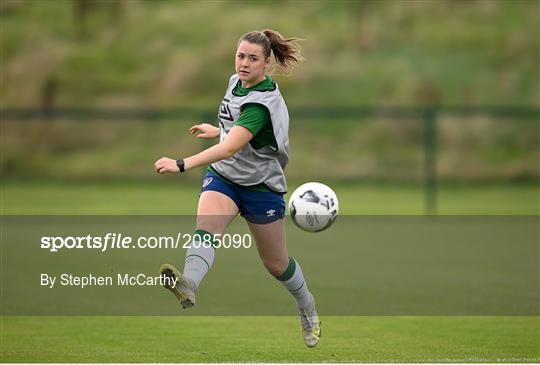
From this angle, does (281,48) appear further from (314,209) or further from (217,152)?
(314,209)

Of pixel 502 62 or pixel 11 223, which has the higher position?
pixel 502 62

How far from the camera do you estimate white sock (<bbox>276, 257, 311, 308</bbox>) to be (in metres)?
7.44

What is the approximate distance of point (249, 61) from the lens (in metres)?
7.03

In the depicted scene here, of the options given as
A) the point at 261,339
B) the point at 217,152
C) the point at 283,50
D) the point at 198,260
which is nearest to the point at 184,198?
the point at 261,339

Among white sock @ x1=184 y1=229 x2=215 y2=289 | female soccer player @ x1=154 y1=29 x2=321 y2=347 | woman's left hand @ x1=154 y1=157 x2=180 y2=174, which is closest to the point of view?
woman's left hand @ x1=154 y1=157 x2=180 y2=174

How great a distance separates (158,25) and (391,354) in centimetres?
2864

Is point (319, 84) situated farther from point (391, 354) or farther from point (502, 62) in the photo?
point (391, 354)

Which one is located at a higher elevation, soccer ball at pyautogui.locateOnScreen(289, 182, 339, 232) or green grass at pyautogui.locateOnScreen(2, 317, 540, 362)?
soccer ball at pyautogui.locateOnScreen(289, 182, 339, 232)

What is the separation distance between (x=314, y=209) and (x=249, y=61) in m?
2.14

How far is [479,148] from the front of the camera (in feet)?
97.2

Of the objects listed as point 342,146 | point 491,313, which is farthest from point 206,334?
point 342,146

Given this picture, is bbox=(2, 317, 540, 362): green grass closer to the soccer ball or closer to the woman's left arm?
the soccer ball

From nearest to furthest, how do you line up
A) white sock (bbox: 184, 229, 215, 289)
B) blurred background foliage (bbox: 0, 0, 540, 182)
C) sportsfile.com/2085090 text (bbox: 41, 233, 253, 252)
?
1. white sock (bbox: 184, 229, 215, 289)
2. sportsfile.com/2085090 text (bbox: 41, 233, 253, 252)
3. blurred background foliage (bbox: 0, 0, 540, 182)

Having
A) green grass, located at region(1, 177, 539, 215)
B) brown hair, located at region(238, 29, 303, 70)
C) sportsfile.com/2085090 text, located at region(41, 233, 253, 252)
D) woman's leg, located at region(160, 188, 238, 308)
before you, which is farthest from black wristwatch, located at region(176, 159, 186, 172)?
green grass, located at region(1, 177, 539, 215)
